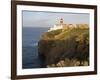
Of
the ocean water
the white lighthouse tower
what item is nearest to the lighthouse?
the white lighthouse tower

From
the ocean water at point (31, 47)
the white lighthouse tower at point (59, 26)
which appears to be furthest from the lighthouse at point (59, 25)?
the ocean water at point (31, 47)

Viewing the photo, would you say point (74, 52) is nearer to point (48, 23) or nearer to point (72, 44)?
point (72, 44)

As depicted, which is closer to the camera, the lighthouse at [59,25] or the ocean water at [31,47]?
the ocean water at [31,47]

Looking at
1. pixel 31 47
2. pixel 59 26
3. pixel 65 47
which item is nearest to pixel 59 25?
pixel 59 26

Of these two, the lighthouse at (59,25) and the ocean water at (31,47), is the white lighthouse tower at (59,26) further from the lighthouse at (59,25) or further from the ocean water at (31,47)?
the ocean water at (31,47)

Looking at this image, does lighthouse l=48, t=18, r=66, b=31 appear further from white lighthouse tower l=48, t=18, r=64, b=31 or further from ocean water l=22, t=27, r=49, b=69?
ocean water l=22, t=27, r=49, b=69

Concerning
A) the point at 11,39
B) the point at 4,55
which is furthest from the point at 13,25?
the point at 4,55
